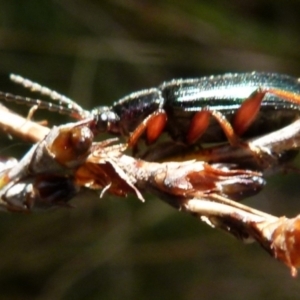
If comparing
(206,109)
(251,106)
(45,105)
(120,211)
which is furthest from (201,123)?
(120,211)

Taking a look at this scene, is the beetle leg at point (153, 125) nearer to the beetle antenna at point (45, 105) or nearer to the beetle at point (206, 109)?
the beetle at point (206, 109)

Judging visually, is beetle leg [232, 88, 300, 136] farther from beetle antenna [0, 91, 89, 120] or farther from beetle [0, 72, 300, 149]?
beetle antenna [0, 91, 89, 120]

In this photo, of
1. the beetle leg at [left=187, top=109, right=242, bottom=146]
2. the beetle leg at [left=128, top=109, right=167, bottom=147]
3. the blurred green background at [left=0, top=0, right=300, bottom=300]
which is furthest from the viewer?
the blurred green background at [left=0, top=0, right=300, bottom=300]

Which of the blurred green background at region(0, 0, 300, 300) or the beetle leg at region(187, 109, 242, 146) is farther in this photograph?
the blurred green background at region(0, 0, 300, 300)

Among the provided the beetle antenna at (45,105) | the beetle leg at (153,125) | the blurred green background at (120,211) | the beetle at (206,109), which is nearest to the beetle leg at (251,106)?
the beetle at (206,109)

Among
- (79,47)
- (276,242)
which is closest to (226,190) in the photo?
(276,242)

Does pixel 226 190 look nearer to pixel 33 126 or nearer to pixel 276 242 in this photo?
pixel 276 242

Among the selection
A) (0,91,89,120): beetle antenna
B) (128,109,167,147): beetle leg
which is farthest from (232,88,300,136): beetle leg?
(0,91,89,120): beetle antenna

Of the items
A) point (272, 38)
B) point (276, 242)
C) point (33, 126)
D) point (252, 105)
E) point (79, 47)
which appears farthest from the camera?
point (79, 47)
